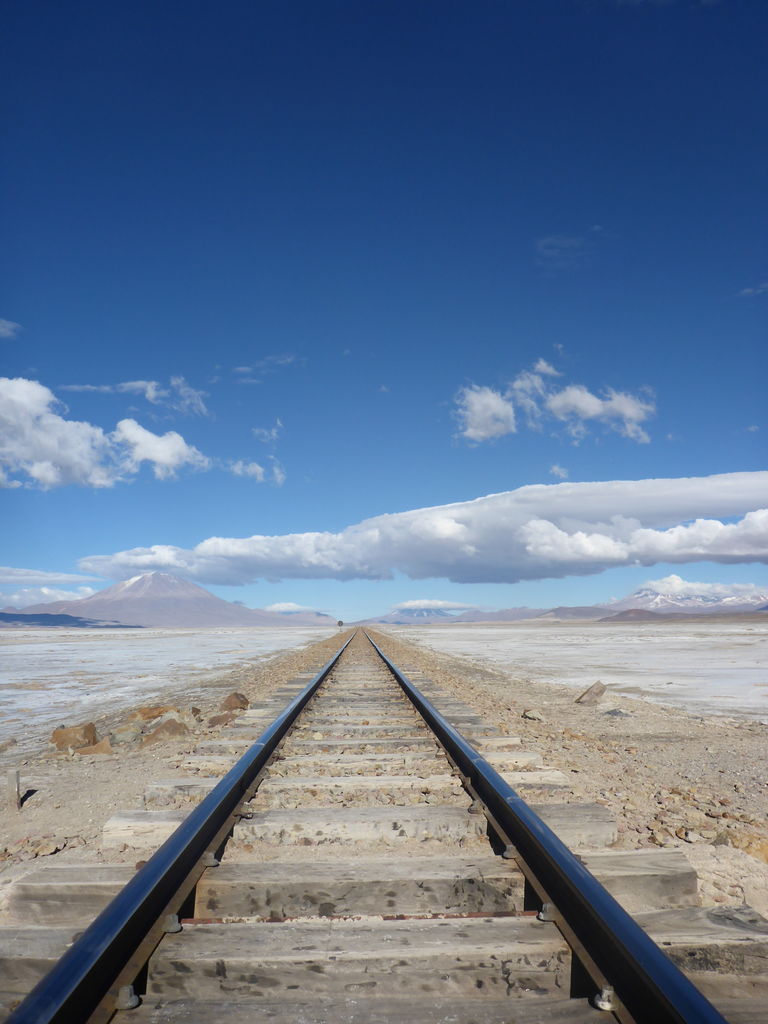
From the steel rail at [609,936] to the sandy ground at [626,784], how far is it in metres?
0.89

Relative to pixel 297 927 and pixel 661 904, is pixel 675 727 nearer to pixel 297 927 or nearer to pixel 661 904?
pixel 661 904

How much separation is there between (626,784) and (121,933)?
428 cm

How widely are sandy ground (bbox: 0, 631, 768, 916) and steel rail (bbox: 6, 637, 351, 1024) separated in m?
0.81

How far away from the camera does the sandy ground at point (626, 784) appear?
359 centimetres

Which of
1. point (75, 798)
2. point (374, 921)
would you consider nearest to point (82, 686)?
point (75, 798)

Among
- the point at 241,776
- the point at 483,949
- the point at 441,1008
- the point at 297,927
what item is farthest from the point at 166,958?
Result: the point at 241,776

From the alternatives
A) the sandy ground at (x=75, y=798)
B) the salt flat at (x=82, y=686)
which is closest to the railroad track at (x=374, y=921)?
the sandy ground at (x=75, y=798)

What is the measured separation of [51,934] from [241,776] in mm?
1680

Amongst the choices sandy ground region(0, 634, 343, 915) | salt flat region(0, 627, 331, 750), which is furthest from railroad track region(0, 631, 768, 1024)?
salt flat region(0, 627, 331, 750)

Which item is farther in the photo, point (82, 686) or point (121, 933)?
point (82, 686)

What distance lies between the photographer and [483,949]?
2.12 m

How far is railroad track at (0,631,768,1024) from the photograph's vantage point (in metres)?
1.87

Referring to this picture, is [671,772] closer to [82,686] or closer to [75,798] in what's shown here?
[75,798]

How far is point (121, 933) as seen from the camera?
1991 mm
